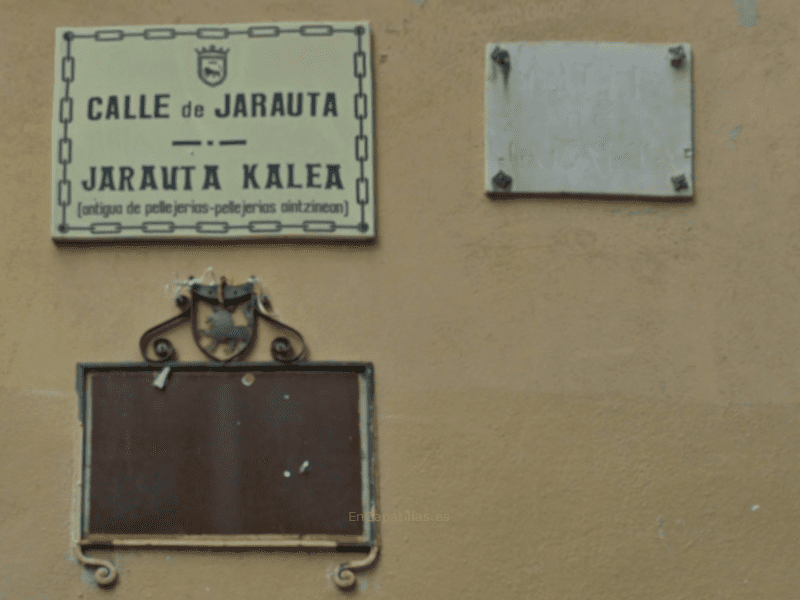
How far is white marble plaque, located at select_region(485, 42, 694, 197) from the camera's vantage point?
147 inches

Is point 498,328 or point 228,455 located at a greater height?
point 498,328

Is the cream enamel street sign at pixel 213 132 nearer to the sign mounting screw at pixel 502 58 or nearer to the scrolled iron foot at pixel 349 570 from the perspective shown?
the sign mounting screw at pixel 502 58

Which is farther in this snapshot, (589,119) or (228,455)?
(589,119)

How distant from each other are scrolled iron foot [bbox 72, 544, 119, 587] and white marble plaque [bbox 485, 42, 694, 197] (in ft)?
Answer: 6.26

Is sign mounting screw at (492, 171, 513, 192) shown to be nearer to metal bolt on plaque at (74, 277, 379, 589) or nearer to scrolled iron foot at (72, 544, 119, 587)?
metal bolt on plaque at (74, 277, 379, 589)

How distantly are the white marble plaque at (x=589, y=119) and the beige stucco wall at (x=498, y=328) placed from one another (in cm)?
6

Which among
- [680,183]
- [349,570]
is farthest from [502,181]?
[349,570]

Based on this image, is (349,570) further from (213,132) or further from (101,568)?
(213,132)

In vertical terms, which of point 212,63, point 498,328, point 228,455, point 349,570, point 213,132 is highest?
point 212,63

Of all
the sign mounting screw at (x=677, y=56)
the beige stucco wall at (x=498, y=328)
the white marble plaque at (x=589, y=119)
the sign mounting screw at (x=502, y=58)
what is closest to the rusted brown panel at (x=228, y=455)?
the beige stucco wall at (x=498, y=328)

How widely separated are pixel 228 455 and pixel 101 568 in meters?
0.59

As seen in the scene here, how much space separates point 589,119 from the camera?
3771 millimetres

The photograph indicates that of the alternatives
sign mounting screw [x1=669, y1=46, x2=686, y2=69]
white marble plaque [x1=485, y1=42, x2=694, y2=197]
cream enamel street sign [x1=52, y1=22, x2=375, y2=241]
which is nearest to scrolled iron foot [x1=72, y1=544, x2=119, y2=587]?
cream enamel street sign [x1=52, y1=22, x2=375, y2=241]

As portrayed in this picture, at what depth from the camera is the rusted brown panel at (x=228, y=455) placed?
3615 millimetres
